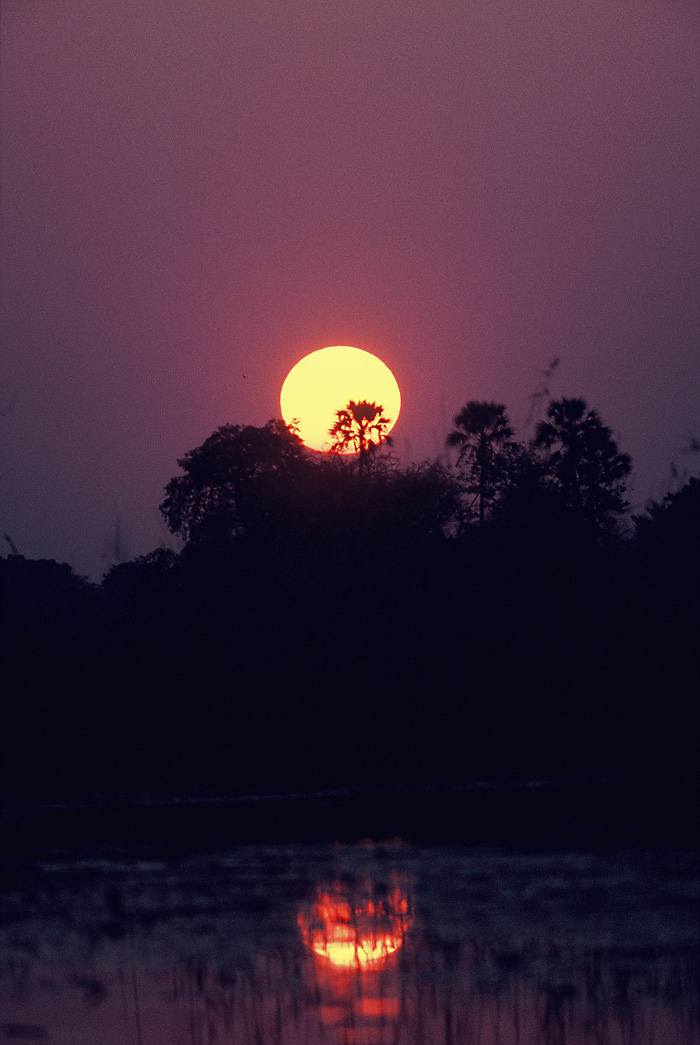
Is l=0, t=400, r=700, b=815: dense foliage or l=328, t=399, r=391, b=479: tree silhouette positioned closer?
l=0, t=400, r=700, b=815: dense foliage

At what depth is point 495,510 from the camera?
1105 inches

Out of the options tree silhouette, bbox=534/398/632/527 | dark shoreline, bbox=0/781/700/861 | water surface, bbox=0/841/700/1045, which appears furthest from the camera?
tree silhouette, bbox=534/398/632/527

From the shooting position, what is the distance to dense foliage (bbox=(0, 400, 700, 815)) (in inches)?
797

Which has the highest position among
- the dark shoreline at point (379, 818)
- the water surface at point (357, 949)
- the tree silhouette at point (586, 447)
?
the tree silhouette at point (586, 447)

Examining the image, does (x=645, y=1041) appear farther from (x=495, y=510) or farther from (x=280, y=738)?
(x=495, y=510)

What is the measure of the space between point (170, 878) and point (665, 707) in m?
9.97

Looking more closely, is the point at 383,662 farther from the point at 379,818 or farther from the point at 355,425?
the point at 355,425

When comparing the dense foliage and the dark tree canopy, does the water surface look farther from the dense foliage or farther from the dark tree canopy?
the dark tree canopy

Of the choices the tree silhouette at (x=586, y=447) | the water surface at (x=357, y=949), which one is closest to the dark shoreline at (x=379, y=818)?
the water surface at (x=357, y=949)

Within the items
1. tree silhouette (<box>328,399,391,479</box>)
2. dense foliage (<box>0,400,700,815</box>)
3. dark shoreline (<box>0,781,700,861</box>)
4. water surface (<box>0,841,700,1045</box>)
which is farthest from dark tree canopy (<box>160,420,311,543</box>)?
water surface (<box>0,841,700,1045</box>)

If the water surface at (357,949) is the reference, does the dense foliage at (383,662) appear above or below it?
above

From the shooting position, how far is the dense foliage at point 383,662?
20.2 metres

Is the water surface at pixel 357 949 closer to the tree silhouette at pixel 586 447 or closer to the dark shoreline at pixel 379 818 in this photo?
the dark shoreline at pixel 379 818

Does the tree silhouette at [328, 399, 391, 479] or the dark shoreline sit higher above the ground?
the tree silhouette at [328, 399, 391, 479]
